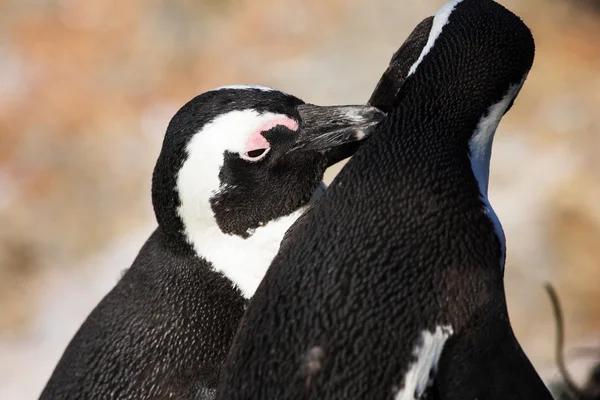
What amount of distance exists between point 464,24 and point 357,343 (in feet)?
1.76

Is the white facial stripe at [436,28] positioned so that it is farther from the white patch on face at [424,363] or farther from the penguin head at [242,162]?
the white patch on face at [424,363]

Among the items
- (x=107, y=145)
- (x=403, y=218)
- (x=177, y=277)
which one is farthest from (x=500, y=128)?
(x=403, y=218)

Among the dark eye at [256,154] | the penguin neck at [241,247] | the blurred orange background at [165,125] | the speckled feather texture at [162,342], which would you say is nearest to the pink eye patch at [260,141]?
the dark eye at [256,154]

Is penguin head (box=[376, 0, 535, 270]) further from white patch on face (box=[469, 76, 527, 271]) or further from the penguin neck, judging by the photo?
the penguin neck

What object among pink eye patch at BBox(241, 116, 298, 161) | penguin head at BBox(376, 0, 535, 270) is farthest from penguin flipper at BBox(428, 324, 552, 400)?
pink eye patch at BBox(241, 116, 298, 161)

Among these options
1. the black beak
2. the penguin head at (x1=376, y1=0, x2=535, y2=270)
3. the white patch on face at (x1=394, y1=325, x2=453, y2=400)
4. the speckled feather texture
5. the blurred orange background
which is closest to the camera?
the white patch on face at (x1=394, y1=325, x2=453, y2=400)

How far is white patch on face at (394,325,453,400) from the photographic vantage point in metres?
1.24

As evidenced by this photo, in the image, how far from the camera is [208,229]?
172cm

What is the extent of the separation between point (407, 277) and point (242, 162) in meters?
0.51

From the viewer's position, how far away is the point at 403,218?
1.30 meters

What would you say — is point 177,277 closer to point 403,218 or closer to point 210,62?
point 403,218

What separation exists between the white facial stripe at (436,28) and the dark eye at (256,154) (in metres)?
0.33

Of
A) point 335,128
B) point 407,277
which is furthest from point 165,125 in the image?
point 407,277

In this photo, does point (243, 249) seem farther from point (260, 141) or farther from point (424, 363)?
point (424, 363)
